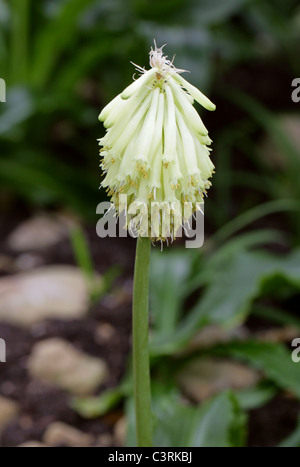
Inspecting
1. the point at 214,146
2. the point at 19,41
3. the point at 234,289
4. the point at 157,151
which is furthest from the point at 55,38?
the point at 157,151

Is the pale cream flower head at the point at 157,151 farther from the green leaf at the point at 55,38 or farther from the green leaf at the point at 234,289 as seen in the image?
the green leaf at the point at 55,38

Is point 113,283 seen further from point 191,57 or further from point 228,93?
point 228,93

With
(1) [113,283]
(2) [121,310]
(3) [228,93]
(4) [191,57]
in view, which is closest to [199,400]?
(2) [121,310]

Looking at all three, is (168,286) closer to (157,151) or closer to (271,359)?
(271,359)

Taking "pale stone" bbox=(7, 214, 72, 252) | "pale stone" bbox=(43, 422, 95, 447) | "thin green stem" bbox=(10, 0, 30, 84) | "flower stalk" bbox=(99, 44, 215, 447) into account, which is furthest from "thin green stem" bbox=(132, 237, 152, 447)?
"thin green stem" bbox=(10, 0, 30, 84)

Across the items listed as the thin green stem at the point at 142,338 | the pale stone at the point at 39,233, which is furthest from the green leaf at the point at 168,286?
the thin green stem at the point at 142,338

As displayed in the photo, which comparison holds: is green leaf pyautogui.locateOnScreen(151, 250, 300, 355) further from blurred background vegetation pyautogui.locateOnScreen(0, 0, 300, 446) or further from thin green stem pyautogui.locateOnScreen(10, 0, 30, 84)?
thin green stem pyautogui.locateOnScreen(10, 0, 30, 84)
